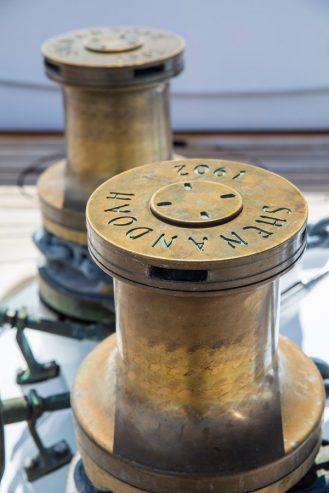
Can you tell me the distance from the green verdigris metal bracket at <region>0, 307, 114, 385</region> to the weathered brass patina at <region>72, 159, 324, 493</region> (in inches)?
18.7

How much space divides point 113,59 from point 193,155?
1572mm

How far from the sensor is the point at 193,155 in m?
3.29

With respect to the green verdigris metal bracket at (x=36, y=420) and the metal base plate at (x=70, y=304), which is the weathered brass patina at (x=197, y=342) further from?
the metal base plate at (x=70, y=304)

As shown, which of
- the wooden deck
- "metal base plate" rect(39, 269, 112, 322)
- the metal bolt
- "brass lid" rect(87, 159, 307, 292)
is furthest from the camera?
the wooden deck

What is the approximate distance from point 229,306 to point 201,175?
0.22 metres

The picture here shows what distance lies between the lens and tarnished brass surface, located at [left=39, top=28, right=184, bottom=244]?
5.62ft

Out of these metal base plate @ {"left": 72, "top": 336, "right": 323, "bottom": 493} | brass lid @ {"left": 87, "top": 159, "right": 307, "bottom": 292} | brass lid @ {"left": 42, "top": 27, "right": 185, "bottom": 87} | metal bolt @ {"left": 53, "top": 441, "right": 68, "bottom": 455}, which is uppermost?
brass lid @ {"left": 87, "top": 159, "right": 307, "bottom": 292}

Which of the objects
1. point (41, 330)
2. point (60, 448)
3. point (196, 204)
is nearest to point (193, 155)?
point (41, 330)

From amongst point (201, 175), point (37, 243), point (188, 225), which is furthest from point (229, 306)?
point (37, 243)

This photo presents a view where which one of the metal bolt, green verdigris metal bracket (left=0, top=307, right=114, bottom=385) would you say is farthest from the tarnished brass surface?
the metal bolt

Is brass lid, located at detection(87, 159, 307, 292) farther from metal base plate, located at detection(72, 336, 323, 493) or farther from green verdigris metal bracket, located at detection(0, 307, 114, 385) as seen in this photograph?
green verdigris metal bracket, located at detection(0, 307, 114, 385)

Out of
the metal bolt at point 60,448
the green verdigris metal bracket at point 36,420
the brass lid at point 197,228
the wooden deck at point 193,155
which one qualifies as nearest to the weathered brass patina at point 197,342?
the brass lid at point 197,228

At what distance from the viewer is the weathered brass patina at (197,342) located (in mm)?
886

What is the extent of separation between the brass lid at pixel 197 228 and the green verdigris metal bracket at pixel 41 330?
0.58 metres
